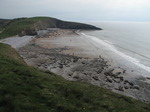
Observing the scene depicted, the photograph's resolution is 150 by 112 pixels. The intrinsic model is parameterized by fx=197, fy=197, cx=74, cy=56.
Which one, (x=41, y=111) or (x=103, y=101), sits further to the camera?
(x=103, y=101)

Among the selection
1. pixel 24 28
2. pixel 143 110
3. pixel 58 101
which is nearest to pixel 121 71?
pixel 143 110

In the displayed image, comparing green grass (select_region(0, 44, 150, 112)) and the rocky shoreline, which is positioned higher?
green grass (select_region(0, 44, 150, 112))

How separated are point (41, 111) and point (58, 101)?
184 centimetres

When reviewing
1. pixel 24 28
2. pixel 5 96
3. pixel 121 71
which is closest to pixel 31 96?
pixel 5 96

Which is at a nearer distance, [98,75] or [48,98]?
[48,98]

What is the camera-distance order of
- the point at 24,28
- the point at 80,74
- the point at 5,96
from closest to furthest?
the point at 5,96
the point at 80,74
the point at 24,28

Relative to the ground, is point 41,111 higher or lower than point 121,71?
higher

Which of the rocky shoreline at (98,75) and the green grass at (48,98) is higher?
the green grass at (48,98)

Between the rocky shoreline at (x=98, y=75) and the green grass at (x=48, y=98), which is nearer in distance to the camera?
the green grass at (x=48, y=98)

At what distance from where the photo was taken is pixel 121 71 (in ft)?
127

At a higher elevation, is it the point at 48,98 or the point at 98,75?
the point at 48,98

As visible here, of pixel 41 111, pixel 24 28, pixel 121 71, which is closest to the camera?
pixel 41 111

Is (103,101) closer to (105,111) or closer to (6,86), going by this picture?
(105,111)

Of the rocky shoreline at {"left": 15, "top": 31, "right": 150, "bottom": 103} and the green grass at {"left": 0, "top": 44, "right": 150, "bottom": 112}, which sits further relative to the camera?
the rocky shoreline at {"left": 15, "top": 31, "right": 150, "bottom": 103}
